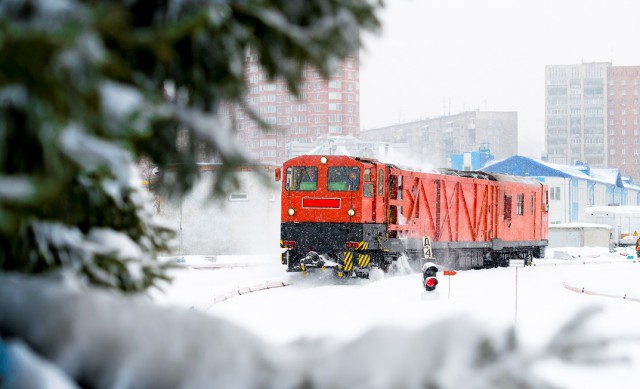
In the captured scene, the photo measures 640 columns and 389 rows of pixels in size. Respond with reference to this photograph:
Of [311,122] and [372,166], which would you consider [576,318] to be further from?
[311,122]

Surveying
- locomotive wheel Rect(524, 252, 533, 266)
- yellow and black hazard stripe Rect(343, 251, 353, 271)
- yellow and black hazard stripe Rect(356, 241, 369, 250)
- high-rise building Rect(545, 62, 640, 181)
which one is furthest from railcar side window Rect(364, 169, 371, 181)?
high-rise building Rect(545, 62, 640, 181)

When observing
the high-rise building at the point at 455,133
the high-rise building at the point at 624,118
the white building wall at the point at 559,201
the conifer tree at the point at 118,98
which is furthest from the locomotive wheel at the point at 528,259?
the high-rise building at the point at 624,118

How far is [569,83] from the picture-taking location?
161 m

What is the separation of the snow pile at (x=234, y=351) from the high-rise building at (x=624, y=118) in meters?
169

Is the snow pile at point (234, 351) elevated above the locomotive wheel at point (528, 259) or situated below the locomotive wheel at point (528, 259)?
above

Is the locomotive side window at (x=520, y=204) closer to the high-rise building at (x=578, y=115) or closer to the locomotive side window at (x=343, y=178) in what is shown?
the locomotive side window at (x=343, y=178)

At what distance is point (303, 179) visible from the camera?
2255cm

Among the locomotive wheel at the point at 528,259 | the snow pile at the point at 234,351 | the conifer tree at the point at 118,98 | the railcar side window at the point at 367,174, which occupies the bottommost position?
the locomotive wheel at the point at 528,259

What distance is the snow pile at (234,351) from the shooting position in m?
2.14

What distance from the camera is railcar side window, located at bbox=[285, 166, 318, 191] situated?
73.7ft

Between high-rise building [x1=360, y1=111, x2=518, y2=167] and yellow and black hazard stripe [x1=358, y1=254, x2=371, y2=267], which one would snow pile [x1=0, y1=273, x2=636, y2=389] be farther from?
high-rise building [x1=360, y1=111, x2=518, y2=167]

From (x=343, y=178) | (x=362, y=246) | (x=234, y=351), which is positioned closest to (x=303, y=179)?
(x=343, y=178)

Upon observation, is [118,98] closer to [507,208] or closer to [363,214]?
[363,214]

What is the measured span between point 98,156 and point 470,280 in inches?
874
